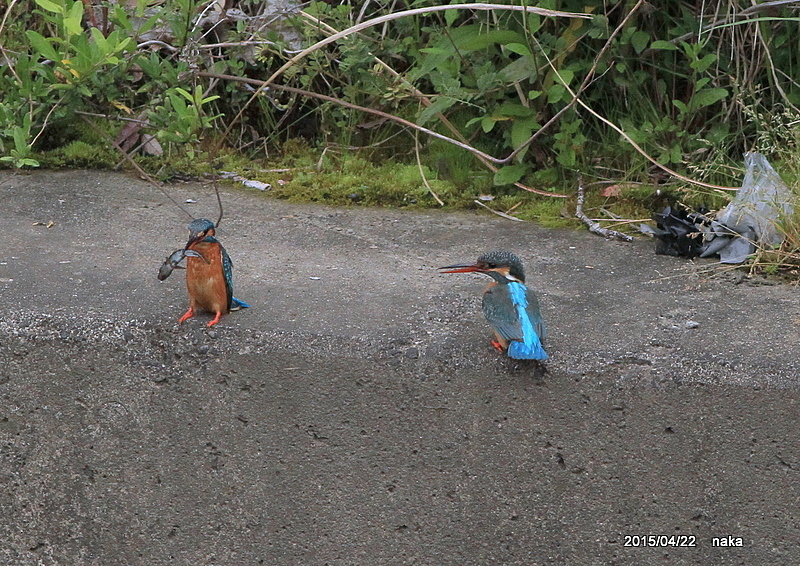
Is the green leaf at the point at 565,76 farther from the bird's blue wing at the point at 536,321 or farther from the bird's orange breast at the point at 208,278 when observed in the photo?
the bird's orange breast at the point at 208,278

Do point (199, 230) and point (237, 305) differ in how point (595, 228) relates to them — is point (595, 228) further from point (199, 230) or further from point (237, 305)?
point (199, 230)

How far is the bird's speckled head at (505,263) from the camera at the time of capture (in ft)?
9.45

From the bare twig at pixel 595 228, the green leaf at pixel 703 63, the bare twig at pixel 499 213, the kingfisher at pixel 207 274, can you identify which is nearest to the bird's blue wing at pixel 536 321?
the kingfisher at pixel 207 274

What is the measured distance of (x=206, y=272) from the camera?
285 cm

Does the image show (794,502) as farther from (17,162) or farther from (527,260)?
(17,162)

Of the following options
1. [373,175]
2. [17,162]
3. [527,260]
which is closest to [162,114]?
[17,162]

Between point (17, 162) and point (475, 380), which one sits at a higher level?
point (17, 162)

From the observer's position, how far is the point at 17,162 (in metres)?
3.60

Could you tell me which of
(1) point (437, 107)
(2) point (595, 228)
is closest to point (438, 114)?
(1) point (437, 107)

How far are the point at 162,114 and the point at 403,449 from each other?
1680 millimetres

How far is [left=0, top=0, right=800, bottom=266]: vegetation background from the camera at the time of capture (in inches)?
152

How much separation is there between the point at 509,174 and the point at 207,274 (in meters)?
1.75

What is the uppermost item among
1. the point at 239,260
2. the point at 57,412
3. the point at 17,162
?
the point at 17,162

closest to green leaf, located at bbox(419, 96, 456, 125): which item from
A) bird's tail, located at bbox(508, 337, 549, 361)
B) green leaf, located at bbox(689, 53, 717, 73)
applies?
green leaf, located at bbox(689, 53, 717, 73)
